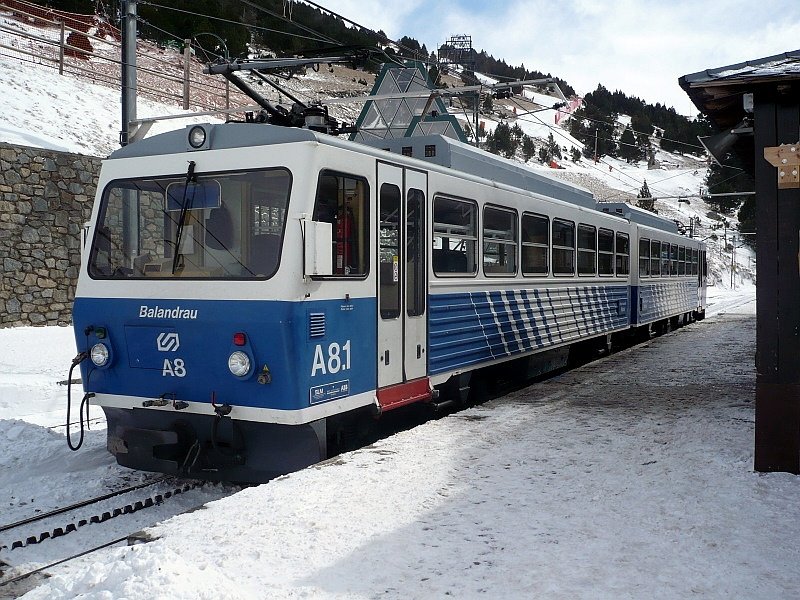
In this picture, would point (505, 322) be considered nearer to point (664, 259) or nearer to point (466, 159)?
point (466, 159)

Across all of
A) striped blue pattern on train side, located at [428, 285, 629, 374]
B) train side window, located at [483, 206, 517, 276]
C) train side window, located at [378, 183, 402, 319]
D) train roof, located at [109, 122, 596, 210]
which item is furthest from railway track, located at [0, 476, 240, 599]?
train side window, located at [483, 206, 517, 276]

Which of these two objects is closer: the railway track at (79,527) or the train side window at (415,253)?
the railway track at (79,527)

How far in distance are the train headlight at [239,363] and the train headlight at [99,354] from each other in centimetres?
127

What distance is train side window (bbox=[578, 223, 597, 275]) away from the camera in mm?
12836

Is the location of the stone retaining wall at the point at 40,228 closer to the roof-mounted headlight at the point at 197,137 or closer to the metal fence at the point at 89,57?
the metal fence at the point at 89,57

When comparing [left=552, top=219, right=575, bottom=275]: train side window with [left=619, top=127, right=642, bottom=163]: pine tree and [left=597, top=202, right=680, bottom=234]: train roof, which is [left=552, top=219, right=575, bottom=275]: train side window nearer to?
[left=597, top=202, right=680, bottom=234]: train roof

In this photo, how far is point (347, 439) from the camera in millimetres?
7285

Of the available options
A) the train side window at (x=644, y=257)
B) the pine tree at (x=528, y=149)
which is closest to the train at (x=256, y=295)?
the train side window at (x=644, y=257)

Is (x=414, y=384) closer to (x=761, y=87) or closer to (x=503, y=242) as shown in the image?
(x=503, y=242)

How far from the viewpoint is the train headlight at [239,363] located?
6.17m

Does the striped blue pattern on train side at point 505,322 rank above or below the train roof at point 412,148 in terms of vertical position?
below

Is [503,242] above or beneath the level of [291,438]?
above

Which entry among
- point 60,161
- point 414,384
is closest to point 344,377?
point 414,384

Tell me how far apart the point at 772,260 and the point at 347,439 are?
3.84 metres
